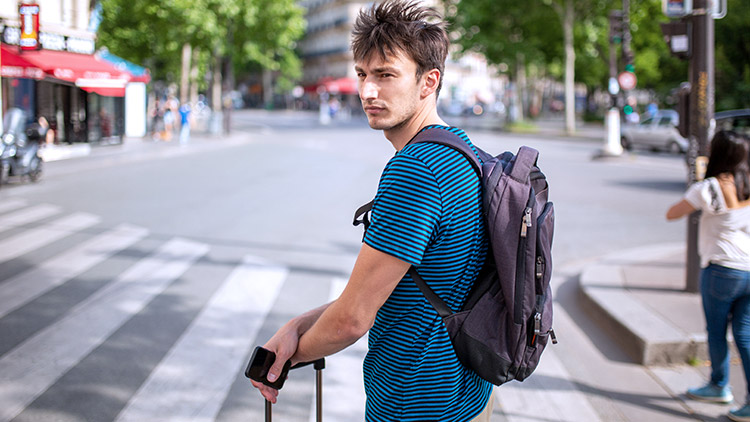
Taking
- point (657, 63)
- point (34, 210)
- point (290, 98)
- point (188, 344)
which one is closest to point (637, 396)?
point (188, 344)

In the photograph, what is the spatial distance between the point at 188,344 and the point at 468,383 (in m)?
3.93

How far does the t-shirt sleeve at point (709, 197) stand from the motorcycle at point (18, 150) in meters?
13.8

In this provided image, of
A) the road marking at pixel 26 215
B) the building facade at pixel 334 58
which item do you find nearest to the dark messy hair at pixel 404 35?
the road marking at pixel 26 215

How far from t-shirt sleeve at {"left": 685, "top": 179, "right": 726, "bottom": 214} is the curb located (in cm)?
127

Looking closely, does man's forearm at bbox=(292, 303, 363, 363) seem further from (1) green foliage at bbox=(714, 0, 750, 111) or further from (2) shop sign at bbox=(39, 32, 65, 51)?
(1) green foliage at bbox=(714, 0, 750, 111)

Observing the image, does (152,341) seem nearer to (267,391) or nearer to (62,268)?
(62,268)

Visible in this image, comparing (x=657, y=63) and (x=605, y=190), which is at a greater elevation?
(x=657, y=63)

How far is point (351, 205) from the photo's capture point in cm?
1266

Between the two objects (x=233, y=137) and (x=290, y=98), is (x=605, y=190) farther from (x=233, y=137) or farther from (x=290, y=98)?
(x=290, y=98)

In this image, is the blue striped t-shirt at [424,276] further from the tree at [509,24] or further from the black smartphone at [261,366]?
the tree at [509,24]

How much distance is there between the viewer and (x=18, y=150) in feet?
50.3

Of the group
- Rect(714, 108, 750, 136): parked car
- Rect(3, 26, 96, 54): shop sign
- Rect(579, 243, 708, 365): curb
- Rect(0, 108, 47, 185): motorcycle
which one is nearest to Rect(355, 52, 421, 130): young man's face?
Rect(579, 243, 708, 365): curb

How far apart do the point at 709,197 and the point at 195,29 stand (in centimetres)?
3648

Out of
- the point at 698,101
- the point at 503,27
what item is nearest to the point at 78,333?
the point at 698,101
